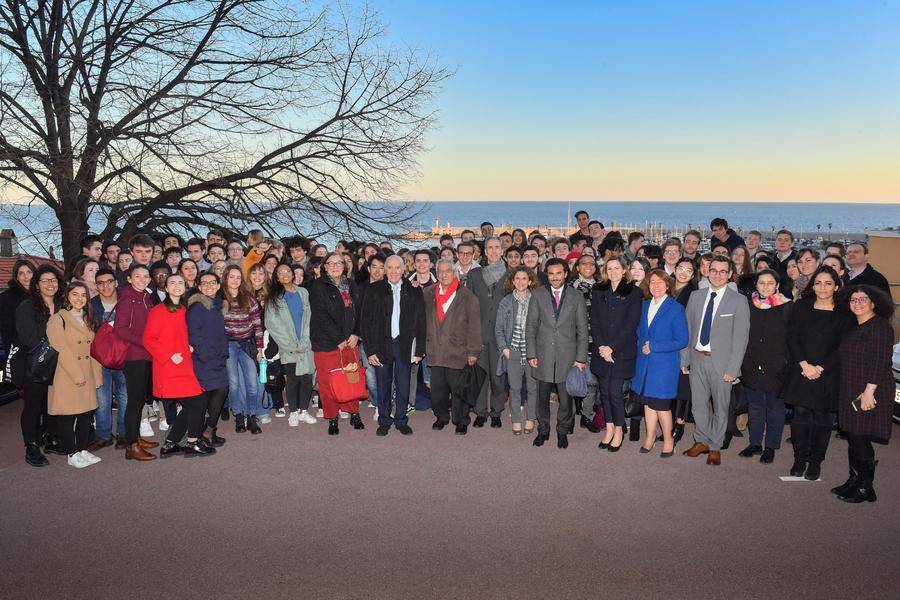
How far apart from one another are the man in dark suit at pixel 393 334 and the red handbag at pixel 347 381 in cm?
20

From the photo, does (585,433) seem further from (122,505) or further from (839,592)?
(122,505)

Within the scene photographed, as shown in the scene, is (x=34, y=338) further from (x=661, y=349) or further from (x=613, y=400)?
(x=661, y=349)

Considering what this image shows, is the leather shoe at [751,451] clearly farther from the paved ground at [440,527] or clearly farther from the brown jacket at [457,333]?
the brown jacket at [457,333]

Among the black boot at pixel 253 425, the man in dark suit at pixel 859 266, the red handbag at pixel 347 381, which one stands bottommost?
the black boot at pixel 253 425

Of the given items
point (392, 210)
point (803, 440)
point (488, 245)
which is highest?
point (392, 210)

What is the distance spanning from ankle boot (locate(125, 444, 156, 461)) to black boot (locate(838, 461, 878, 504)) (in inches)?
248

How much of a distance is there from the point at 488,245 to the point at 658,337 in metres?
2.33

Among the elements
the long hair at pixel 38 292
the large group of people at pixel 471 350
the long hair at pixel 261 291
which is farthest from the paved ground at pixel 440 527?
the long hair at pixel 261 291

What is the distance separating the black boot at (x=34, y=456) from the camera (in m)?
5.77

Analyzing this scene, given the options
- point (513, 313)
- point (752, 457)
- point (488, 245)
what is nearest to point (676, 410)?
point (752, 457)

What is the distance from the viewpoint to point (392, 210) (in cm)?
1211

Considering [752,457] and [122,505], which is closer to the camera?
[122,505]

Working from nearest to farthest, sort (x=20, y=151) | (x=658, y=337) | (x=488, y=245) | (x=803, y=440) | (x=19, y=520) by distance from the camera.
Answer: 1. (x=19, y=520)
2. (x=803, y=440)
3. (x=658, y=337)
4. (x=488, y=245)
5. (x=20, y=151)

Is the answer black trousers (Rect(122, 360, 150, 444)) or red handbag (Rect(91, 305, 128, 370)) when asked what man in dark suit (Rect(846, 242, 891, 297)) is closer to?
black trousers (Rect(122, 360, 150, 444))
